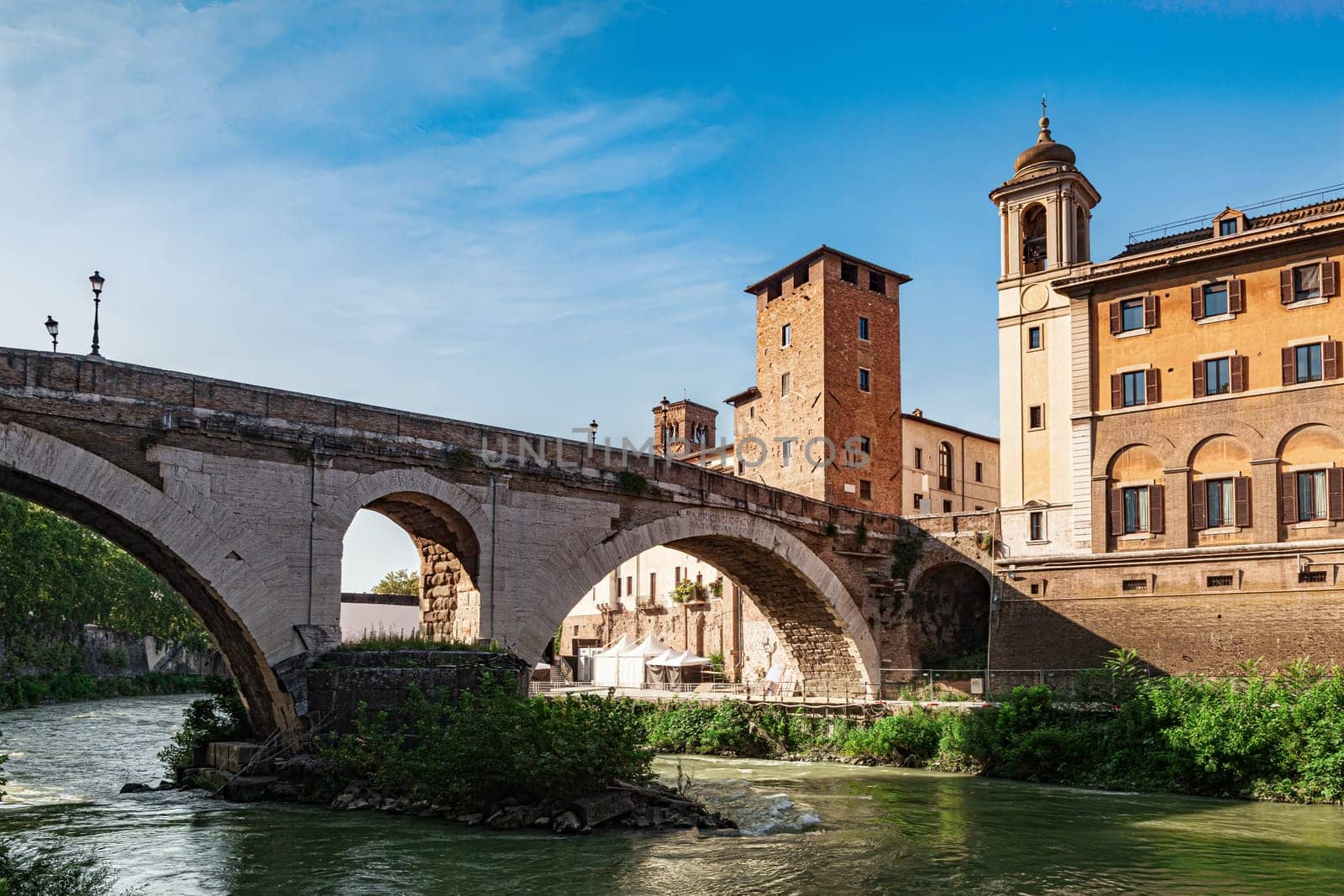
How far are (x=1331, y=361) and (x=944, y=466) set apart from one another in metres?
20.7

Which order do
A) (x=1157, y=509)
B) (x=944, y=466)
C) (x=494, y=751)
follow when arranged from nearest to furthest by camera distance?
(x=494, y=751), (x=1157, y=509), (x=944, y=466)

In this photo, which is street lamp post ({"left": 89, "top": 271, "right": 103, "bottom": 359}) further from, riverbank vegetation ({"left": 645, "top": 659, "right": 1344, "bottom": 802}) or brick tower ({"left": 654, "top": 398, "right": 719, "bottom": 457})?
brick tower ({"left": 654, "top": 398, "right": 719, "bottom": 457})

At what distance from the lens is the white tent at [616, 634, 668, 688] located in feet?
140

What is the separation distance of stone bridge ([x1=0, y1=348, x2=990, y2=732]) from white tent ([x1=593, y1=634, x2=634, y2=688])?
57.3ft

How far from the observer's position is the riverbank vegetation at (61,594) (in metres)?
42.8

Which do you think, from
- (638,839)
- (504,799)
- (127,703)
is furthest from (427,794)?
(127,703)

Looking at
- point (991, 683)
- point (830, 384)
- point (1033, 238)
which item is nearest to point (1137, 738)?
point (991, 683)

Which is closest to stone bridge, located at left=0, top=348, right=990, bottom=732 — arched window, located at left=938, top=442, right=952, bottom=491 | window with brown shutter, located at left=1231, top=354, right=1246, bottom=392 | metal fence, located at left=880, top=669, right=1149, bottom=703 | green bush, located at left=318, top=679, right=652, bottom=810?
green bush, located at left=318, top=679, right=652, bottom=810

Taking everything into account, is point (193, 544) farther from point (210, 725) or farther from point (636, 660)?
point (636, 660)

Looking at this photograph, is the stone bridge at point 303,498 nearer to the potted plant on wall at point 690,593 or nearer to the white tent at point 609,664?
the potted plant on wall at point 690,593

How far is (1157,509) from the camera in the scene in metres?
29.9

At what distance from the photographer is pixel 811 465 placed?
136 feet

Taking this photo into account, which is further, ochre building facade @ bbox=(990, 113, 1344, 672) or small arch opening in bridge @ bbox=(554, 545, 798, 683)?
small arch opening in bridge @ bbox=(554, 545, 798, 683)

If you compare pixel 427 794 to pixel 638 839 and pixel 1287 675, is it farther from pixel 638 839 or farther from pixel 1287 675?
pixel 1287 675
